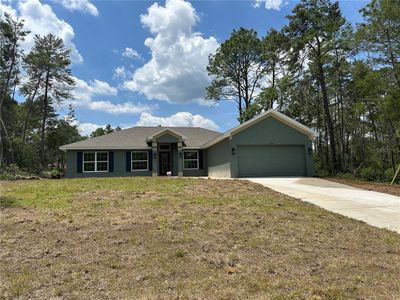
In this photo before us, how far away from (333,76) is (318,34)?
4236 mm

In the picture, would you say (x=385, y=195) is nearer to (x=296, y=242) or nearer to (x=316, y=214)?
(x=316, y=214)

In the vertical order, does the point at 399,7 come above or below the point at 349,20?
below

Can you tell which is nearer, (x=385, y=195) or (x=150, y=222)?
(x=150, y=222)

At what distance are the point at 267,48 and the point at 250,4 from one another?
1751 centimetres

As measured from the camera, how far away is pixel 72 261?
4.32 m

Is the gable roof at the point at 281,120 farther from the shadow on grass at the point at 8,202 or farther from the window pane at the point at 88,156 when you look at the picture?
the shadow on grass at the point at 8,202

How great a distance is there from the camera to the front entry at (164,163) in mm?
22281

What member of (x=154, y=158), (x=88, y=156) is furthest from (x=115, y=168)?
(x=154, y=158)

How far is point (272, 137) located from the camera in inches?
722

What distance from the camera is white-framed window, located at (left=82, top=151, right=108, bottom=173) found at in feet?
67.5

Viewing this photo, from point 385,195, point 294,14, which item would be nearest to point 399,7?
point 294,14

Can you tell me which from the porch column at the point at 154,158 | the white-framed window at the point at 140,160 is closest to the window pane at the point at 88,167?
the white-framed window at the point at 140,160

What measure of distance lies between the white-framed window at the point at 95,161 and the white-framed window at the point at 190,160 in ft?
19.1

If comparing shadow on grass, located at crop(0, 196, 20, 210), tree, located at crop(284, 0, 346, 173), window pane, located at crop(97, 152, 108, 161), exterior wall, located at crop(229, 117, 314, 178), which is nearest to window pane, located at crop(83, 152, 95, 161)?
window pane, located at crop(97, 152, 108, 161)
